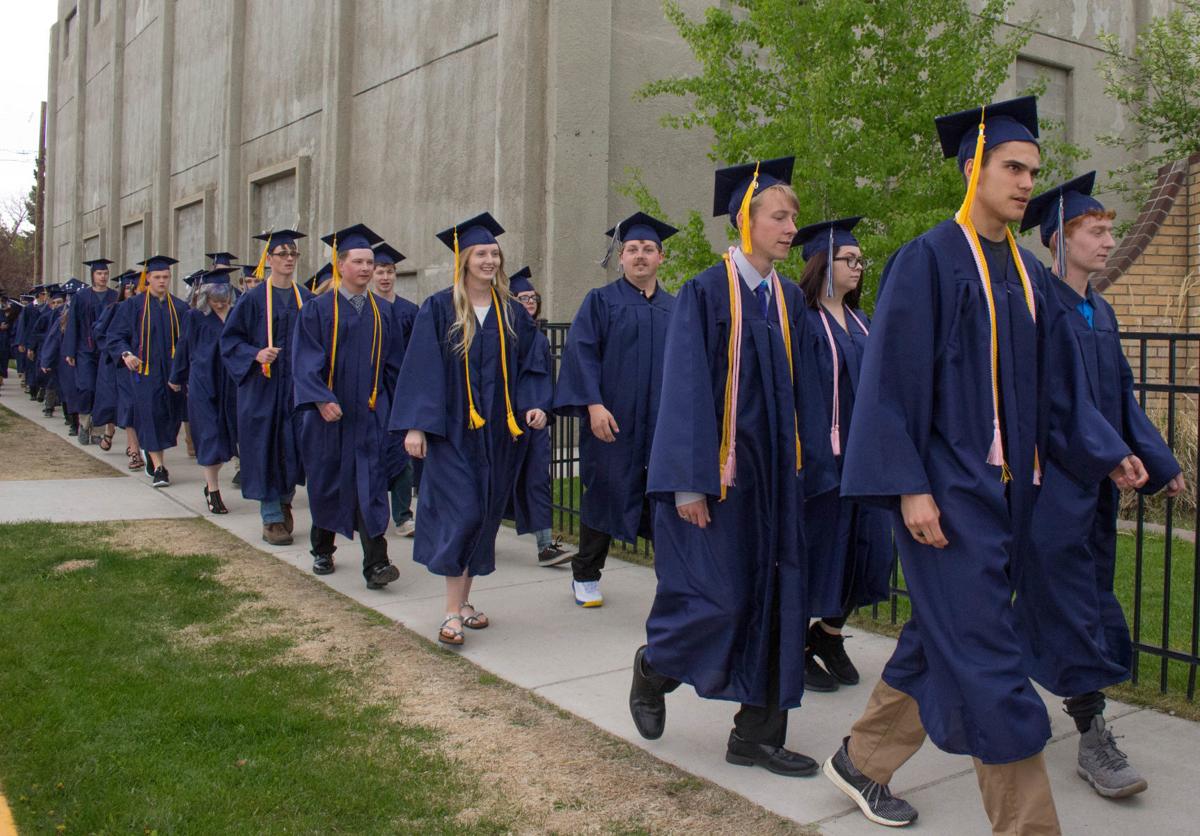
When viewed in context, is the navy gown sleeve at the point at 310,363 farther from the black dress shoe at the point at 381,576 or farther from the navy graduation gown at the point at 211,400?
the navy graduation gown at the point at 211,400

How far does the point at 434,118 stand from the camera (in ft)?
43.7

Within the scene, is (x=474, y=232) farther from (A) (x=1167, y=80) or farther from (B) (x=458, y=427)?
(A) (x=1167, y=80)

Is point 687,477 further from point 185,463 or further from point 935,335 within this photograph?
point 185,463

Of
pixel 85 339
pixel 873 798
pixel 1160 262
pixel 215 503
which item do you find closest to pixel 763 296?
pixel 873 798

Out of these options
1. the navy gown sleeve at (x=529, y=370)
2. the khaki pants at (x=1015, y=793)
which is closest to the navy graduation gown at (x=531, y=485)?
the navy gown sleeve at (x=529, y=370)

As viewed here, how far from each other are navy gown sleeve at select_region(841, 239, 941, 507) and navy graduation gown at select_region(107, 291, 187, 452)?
9.14 meters

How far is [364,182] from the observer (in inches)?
593

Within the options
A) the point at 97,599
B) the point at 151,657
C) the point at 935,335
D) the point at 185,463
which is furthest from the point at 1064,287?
the point at 185,463

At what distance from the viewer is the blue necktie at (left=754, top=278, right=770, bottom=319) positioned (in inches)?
156

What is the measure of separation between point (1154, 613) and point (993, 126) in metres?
4.24

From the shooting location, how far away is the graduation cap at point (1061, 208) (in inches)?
157

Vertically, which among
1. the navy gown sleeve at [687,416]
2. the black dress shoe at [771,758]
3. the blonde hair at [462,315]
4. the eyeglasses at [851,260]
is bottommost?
the black dress shoe at [771,758]

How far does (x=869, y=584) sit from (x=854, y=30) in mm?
6134

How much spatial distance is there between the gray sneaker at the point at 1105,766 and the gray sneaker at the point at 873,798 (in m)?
0.69
